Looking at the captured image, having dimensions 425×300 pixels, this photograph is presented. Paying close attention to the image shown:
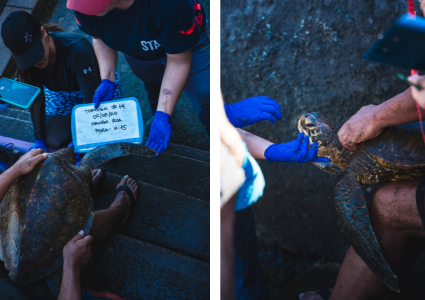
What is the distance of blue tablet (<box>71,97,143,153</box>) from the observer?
0.88 metres

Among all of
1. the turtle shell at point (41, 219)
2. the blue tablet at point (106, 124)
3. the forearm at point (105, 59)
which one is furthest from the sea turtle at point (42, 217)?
the forearm at point (105, 59)

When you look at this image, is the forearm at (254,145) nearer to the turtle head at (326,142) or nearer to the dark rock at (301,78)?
the turtle head at (326,142)

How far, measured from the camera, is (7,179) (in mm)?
765

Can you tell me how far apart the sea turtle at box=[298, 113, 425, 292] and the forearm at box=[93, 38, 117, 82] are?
73cm

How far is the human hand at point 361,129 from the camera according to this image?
0.79 m

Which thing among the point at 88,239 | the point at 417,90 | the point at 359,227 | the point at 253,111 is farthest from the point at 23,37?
the point at 359,227

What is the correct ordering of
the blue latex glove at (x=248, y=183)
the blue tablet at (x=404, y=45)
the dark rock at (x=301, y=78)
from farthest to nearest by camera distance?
the dark rock at (x=301, y=78)
the blue latex glove at (x=248, y=183)
the blue tablet at (x=404, y=45)

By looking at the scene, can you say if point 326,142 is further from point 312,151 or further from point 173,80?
point 173,80

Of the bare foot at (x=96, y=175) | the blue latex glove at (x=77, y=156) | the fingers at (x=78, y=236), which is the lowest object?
the fingers at (x=78, y=236)

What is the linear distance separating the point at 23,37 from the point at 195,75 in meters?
0.53

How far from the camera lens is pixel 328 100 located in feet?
5.18

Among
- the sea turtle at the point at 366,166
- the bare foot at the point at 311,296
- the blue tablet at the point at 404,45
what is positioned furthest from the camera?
the bare foot at the point at 311,296

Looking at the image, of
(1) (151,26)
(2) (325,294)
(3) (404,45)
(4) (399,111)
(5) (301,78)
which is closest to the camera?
(3) (404,45)

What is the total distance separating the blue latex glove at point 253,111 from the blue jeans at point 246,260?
324 millimetres
